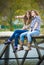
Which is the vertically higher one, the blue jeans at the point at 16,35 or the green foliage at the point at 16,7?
the green foliage at the point at 16,7

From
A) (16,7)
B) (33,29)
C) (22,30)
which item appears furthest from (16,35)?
(16,7)

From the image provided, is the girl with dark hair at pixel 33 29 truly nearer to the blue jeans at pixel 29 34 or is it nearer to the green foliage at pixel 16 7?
the blue jeans at pixel 29 34

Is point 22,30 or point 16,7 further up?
point 16,7

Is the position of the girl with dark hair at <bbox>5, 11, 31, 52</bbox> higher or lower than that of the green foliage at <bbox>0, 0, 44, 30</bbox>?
lower

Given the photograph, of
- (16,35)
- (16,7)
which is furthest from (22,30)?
(16,7)

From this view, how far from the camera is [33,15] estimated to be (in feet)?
12.9

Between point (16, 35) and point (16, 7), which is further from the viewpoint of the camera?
point (16, 7)

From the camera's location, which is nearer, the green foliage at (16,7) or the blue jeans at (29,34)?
the blue jeans at (29,34)

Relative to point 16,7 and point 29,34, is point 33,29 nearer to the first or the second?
point 29,34

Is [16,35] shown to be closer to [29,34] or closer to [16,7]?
[29,34]

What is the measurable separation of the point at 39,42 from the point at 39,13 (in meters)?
0.28

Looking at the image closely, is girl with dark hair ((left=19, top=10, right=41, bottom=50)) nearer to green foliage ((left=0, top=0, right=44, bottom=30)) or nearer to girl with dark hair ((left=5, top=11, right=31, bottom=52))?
girl with dark hair ((left=5, top=11, right=31, bottom=52))

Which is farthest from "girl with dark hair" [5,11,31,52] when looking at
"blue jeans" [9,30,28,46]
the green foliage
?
the green foliage

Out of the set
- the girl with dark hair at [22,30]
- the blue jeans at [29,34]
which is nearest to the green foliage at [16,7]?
the girl with dark hair at [22,30]
